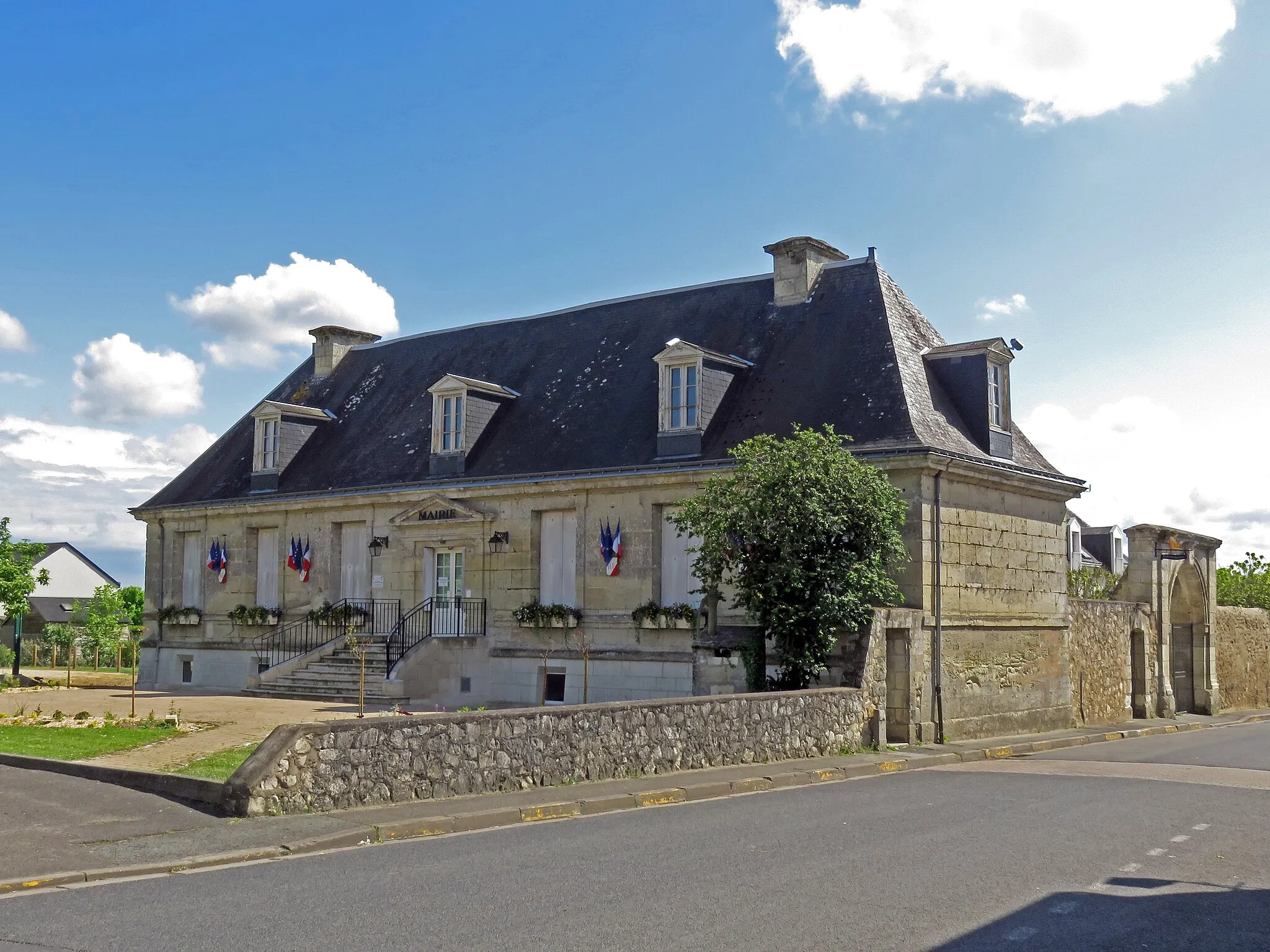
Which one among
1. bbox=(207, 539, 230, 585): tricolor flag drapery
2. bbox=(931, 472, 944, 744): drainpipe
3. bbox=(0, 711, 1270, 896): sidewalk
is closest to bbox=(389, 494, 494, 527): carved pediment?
bbox=(207, 539, 230, 585): tricolor flag drapery

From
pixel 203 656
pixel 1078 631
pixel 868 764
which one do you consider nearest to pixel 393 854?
pixel 868 764

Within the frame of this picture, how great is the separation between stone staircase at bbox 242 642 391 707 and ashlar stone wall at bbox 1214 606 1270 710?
19847mm

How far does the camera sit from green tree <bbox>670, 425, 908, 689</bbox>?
55.5 ft

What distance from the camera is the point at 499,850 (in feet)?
30.6

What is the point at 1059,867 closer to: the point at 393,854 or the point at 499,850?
the point at 499,850

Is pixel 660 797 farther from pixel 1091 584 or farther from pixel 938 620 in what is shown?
pixel 1091 584

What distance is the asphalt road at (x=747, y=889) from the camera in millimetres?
6691

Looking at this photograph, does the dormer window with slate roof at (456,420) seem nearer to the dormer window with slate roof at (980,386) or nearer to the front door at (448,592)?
the front door at (448,592)

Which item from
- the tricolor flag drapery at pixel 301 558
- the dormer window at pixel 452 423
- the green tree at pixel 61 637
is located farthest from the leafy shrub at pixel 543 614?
the green tree at pixel 61 637

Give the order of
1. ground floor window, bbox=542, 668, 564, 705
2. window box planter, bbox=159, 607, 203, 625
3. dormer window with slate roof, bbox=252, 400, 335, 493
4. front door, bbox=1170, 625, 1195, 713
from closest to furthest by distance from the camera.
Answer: ground floor window, bbox=542, 668, 564, 705 < dormer window with slate roof, bbox=252, 400, 335, 493 < window box planter, bbox=159, 607, 203, 625 < front door, bbox=1170, 625, 1195, 713

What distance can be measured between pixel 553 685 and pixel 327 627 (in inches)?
225

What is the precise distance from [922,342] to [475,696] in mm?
10625

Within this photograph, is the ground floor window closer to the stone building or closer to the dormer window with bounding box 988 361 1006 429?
the stone building

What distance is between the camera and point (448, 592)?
24594mm
